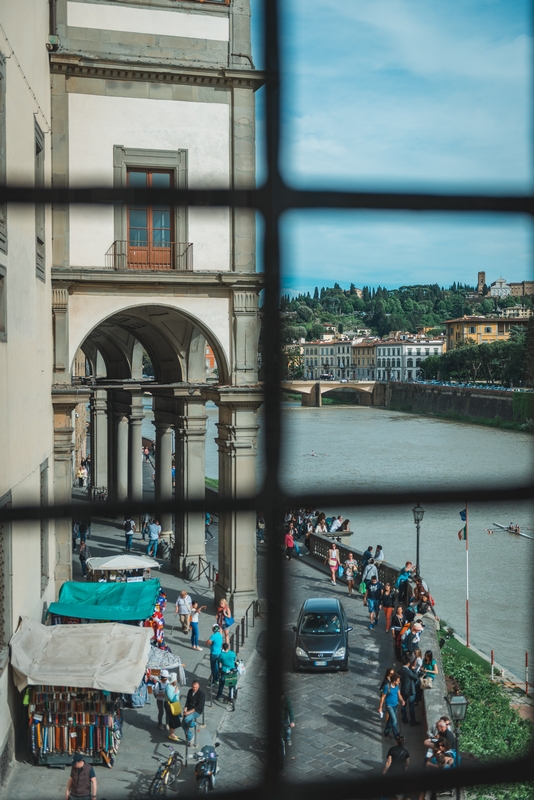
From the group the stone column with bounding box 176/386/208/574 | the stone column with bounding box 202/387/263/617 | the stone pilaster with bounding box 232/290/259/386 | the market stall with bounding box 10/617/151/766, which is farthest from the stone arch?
the market stall with bounding box 10/617/151/766

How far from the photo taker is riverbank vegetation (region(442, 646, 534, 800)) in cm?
844

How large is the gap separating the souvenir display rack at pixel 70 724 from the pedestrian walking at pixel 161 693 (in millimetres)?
854

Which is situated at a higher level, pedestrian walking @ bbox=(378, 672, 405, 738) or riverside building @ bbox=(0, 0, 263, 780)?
riverside building @ bbox=(0, 0, 263, 780)

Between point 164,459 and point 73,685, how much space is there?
36.5 feet

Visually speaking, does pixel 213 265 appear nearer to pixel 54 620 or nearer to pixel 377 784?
pixel 54 620

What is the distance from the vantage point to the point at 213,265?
12969mm

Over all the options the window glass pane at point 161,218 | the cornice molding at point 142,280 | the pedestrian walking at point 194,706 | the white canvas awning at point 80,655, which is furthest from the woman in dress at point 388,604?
the window glass pane at point 161,218

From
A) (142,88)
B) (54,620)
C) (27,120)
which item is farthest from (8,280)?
(142,88)

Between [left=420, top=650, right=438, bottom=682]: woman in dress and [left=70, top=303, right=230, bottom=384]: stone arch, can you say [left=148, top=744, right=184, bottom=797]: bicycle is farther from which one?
[left=70, top=303, right=230, bottom=384]: stone arch

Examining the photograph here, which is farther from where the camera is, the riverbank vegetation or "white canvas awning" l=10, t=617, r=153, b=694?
the riverbank vegetation

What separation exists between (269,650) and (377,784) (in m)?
0.25

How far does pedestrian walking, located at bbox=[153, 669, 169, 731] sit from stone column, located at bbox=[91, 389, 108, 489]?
624 inches

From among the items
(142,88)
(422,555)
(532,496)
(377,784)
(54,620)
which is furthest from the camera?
(422,555)

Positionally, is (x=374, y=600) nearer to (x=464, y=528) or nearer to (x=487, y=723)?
(x=487, y=723)
